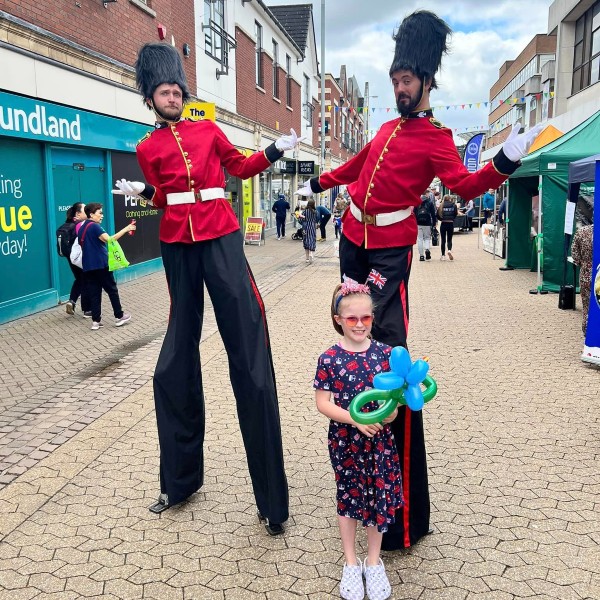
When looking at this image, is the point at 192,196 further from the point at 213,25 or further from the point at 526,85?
the point at 526,85

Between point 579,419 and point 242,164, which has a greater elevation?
point 242,164

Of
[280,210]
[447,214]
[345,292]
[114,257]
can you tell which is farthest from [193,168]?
[280,210]

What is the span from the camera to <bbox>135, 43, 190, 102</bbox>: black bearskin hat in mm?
3199

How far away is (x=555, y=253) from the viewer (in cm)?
1027

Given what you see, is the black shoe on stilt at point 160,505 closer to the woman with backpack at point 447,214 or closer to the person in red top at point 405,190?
the person in red top at point 405,190

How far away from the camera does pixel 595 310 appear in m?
6.09

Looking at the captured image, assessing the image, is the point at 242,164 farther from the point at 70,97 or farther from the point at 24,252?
the point at 70,97

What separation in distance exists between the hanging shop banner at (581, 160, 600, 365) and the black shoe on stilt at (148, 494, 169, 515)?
4.40 meters

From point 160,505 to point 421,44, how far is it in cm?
263

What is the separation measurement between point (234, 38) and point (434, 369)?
49.3 ft

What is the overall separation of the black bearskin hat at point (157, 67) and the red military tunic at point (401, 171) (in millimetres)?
1074

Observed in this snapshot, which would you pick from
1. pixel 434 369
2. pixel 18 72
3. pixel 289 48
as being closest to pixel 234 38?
pixel 289 48

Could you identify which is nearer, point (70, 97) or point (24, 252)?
point (24, 252)

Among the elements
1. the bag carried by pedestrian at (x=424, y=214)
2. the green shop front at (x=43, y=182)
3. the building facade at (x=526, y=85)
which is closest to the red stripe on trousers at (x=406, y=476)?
the green shop front at (x=43, y=182)
